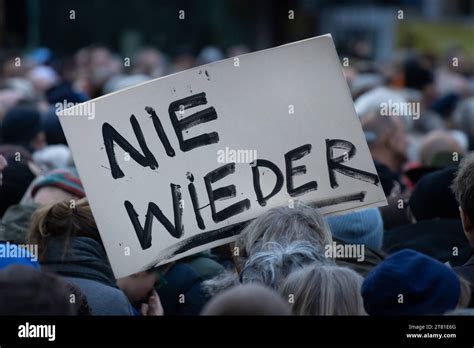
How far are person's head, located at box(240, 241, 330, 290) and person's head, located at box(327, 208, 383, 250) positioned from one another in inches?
30.2

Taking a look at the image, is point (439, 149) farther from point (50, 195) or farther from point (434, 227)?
point (50, 195)

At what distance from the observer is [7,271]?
9.38ft

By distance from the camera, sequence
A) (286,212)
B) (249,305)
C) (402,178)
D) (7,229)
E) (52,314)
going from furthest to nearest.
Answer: (402,178) < (7,229) < (286,212) < (52,314) < (249,305)

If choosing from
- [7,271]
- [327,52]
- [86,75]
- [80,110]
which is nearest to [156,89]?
[80,110]

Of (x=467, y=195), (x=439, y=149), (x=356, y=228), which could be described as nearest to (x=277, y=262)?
(x=467, y=195)

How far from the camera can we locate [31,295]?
273cm

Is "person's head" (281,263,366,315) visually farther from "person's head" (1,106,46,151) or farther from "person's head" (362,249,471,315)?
"person's head" (1,106,46,151)

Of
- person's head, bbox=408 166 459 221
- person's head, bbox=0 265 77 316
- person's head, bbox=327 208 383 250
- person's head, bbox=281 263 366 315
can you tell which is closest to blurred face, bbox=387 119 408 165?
person's head, bbox=408 166 459 221

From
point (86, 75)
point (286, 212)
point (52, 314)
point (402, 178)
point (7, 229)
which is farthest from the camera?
point (86, 75)

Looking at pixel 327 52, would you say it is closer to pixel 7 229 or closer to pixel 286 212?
pixel 286 212

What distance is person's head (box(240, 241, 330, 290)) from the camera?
143 inches

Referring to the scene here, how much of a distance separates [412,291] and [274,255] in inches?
22.9

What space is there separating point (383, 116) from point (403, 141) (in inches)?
7.8

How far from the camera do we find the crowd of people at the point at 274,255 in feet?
10.6
